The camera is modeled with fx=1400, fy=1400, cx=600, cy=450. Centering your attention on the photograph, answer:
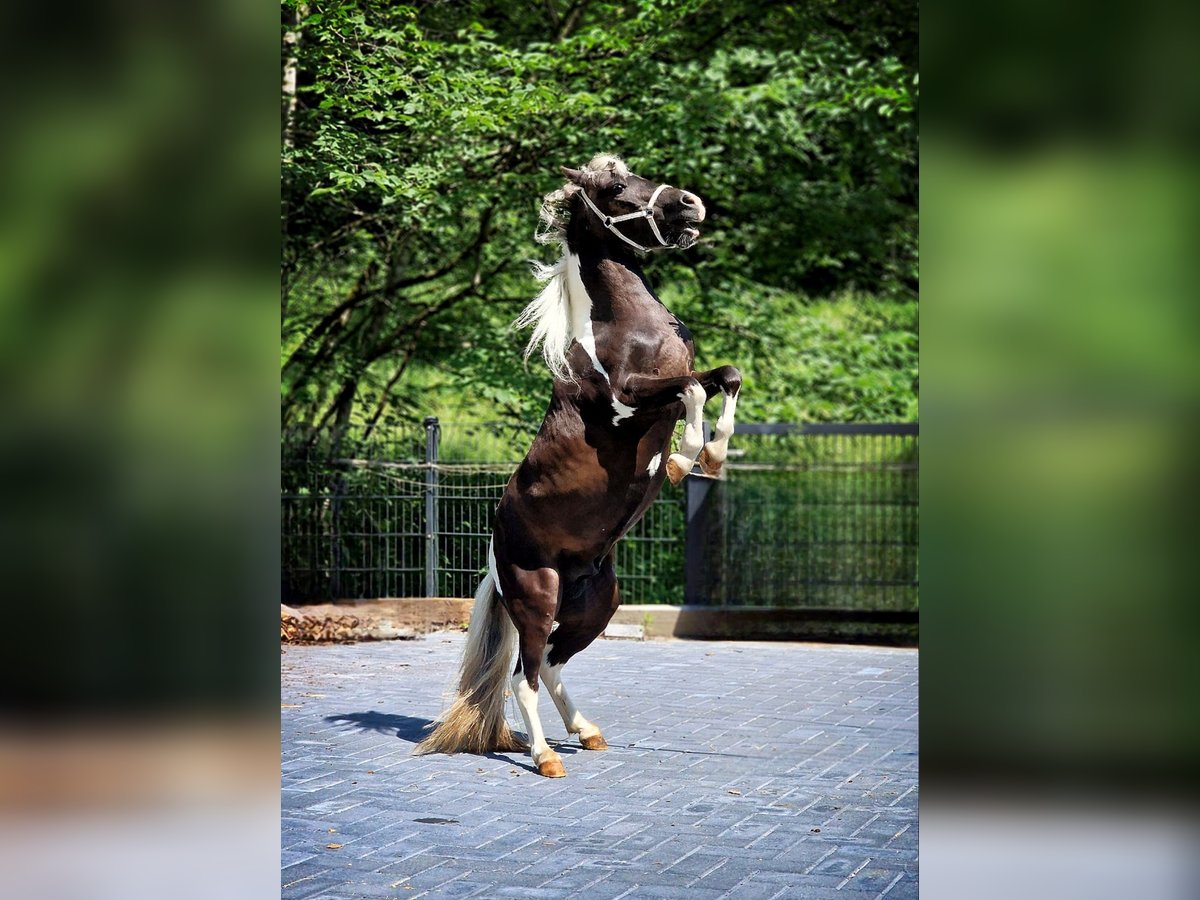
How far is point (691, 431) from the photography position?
479 cm

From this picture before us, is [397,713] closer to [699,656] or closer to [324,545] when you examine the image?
[699,656]

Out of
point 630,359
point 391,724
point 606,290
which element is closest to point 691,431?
point 630,359

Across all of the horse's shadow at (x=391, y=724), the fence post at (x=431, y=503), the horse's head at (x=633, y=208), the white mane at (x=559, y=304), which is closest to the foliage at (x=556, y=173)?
the fence post at (x=431, y=503)

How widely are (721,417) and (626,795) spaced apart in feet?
4.42

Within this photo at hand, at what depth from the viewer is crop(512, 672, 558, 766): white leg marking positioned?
5176 millimetres

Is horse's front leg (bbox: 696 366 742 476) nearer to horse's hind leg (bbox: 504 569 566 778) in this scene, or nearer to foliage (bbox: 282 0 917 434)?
horse's hind leg (bbox: 504 569 566 778)

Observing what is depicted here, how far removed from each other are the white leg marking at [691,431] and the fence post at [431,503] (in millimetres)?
5582

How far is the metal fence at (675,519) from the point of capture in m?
9.91

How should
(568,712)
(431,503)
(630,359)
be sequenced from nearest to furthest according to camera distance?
(630,359), (568,712), (431,503)

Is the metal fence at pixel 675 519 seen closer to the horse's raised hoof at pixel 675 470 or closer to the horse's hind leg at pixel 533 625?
the horse's hind leg at pixel 533 625

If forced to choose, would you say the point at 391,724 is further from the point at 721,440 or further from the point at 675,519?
the point at 675,519

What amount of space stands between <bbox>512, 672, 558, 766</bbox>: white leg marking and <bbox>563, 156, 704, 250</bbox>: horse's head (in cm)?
170

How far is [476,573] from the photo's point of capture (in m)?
10.1
